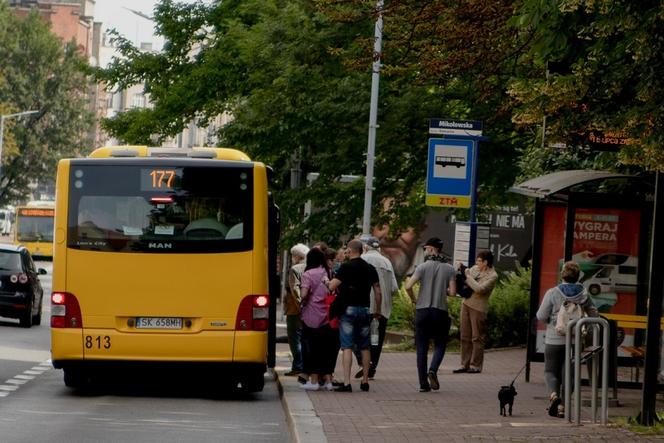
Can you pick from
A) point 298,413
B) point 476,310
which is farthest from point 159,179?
point 476,310

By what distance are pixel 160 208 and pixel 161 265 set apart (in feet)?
2.07

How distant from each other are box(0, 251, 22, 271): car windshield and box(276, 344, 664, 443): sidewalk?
455 inches

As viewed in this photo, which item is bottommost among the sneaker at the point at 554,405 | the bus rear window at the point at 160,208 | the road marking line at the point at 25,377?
the road marking line at the point at 25,377

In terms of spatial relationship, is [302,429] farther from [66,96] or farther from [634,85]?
[66,96]

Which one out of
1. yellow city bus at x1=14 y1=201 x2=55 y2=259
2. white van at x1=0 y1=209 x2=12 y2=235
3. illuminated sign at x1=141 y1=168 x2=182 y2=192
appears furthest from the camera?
white van at x1=0 y1=209 x2=12 y2=235

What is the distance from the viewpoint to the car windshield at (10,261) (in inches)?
1261

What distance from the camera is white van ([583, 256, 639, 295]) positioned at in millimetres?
18078

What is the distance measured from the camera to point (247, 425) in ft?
48.9

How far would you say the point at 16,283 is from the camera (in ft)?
104

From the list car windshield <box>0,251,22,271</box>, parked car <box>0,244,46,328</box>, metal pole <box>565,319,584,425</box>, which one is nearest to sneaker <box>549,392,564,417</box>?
metal pole <box>565,319,584,425</box>

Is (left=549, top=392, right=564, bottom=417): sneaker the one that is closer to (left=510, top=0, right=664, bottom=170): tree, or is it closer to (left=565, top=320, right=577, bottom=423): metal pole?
(left=565, top=320, right=577, bottom=423): metal pole

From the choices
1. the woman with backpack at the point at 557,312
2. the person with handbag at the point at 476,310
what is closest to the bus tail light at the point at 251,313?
the woman with backpack at the point at 557,312

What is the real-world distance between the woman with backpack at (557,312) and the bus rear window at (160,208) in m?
3.53

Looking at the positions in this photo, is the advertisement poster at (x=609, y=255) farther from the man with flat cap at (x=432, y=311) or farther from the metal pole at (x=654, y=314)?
the metal pole at (x=654, y=314)
